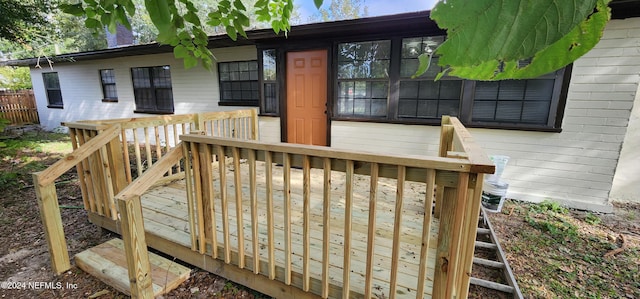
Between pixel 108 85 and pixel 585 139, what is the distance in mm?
11328

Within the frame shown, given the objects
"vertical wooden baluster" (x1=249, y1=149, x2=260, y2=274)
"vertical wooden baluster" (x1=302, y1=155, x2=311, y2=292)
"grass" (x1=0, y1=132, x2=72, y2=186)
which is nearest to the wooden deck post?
"vertical wooden baluster" (x1=302, y1=155, x2=311, y2=292)

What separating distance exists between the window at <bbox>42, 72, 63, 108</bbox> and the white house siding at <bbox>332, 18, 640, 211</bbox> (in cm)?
1233

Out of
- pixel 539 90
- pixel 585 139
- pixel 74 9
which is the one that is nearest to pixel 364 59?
pixel 539 90

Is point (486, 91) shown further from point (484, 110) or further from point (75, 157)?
point (75, 157)

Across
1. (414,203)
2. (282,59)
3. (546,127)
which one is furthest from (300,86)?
(546,127)

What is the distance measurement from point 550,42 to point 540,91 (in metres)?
4.51

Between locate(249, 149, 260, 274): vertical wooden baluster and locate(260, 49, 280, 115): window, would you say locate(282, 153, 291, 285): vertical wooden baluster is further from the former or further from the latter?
locate(260, 49, 280, 115): window

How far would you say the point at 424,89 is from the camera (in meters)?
4.36

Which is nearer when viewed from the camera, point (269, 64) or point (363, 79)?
point (363, 79)

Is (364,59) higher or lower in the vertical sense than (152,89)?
higher

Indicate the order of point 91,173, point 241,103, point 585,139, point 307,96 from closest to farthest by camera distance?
point 91,173 → point 585,139 → point 307,96 → point 241,103

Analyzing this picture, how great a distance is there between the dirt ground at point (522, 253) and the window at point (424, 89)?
1701mm

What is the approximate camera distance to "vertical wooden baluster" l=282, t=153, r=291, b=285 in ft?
5.83

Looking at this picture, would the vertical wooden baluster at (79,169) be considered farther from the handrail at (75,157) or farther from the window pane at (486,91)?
the window pane at (486,91)
